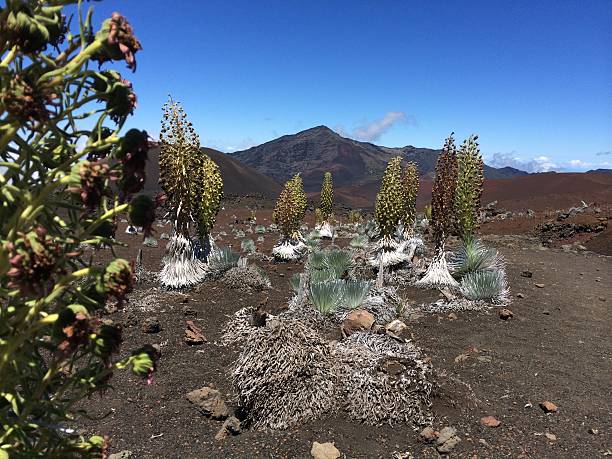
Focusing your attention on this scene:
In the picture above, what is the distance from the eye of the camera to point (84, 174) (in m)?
0.94

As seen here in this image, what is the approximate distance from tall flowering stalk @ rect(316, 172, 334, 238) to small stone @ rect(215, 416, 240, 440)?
13.2 meters

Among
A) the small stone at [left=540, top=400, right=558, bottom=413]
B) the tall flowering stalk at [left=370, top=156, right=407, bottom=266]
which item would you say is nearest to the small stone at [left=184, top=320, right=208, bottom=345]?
the tall flowering stalk at [left=370, top=156, right=407, bottom=266]

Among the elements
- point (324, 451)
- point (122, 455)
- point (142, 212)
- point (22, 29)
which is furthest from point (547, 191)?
point (22, 29)

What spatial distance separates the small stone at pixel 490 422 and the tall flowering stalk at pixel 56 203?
315cm

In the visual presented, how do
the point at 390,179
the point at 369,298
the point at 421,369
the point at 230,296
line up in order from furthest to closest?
the point at 390,179 < the point at 230,296 < the point at 369,298 < the point at 421,369

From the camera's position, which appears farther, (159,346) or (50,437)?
(159,346)

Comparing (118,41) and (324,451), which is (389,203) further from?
(118,41)

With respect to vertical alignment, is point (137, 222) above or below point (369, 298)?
above

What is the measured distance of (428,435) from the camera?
124 inches

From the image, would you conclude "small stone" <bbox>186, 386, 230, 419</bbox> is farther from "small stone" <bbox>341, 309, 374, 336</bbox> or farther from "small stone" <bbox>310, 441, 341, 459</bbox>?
"small stone" <bbox>341, 309, 374, 336</bbox>

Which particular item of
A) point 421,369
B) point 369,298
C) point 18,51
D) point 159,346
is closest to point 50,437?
point 18,51

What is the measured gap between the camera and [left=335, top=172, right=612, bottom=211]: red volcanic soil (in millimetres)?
24938

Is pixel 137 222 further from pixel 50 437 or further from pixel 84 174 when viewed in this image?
pixel 50 437

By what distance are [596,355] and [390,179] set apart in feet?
13.4
